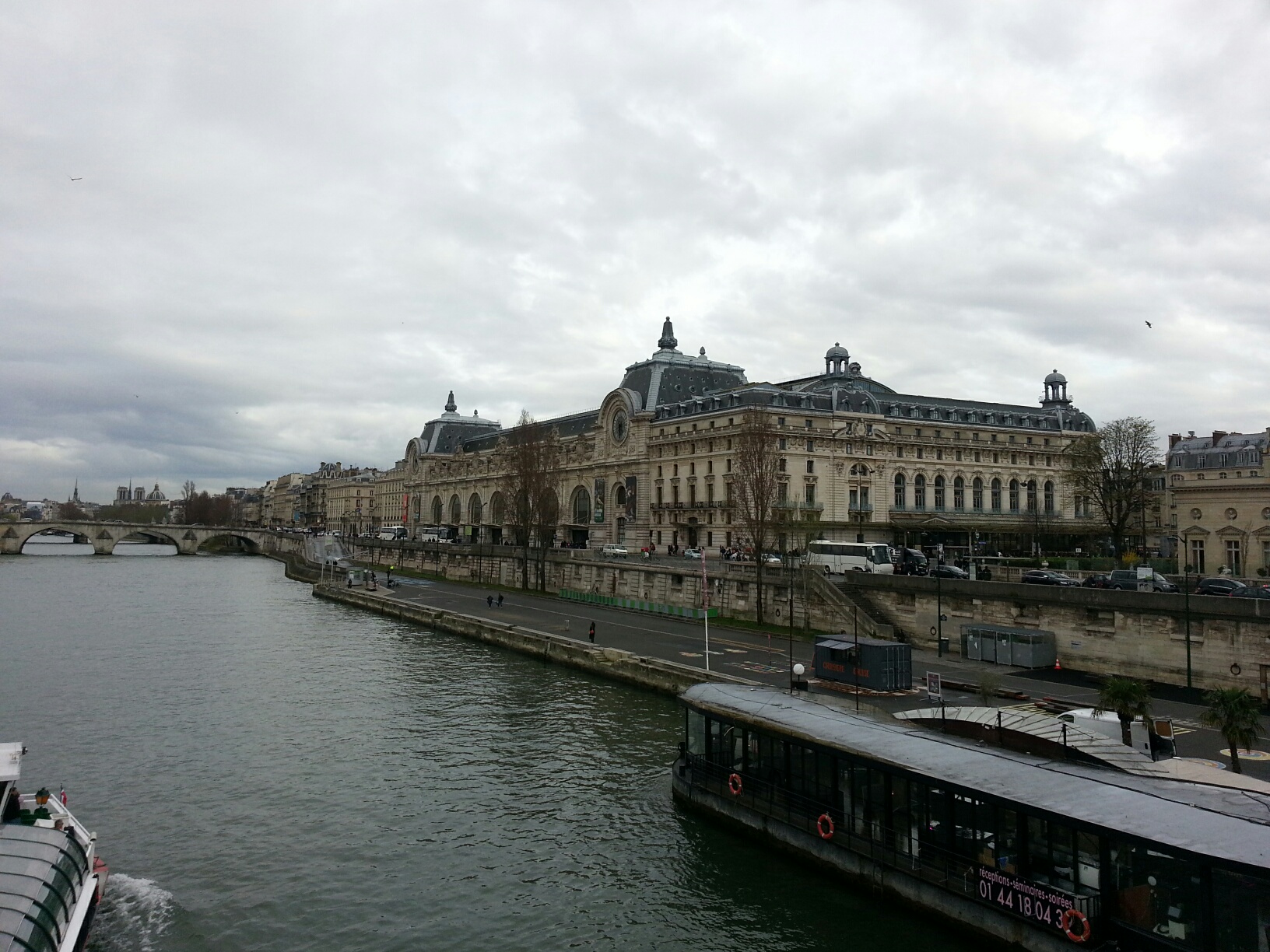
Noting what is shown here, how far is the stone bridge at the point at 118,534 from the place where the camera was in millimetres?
152625

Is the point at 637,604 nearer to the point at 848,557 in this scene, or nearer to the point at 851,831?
the point at 848,557

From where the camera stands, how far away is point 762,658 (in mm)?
42406

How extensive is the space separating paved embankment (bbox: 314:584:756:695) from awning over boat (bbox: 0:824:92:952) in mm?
23361

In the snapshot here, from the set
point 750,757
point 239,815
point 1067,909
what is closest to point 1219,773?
point 1067,909

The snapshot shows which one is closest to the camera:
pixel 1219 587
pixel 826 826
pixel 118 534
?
pixel 826 826

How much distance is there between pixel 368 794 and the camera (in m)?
25.3

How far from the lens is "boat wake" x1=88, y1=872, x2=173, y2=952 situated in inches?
665

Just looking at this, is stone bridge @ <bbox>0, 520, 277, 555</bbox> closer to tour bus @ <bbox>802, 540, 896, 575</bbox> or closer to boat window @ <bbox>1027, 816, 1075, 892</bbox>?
tour bus @ <bbox>802, 540, 896, 575</bbox>

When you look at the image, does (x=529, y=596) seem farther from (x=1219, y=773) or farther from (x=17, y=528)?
(x=17, y=528)

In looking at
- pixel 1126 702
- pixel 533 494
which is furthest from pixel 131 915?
pixel 533 494

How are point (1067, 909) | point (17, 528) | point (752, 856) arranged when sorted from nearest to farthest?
point (1067, 909), point (752, 856), point (17, 528)

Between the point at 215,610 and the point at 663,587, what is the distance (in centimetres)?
3762

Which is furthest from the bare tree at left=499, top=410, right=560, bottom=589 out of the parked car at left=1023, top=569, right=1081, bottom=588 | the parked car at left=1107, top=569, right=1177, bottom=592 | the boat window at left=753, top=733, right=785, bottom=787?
the boat window at left=753, top=733, right=785, bottom=787

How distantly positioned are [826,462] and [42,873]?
7416 centimetres
